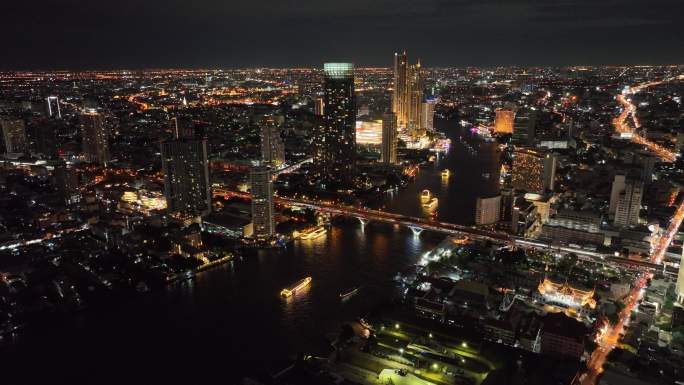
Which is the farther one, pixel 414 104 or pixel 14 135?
pixel 414 104

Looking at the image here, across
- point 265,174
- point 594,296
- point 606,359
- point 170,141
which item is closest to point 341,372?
point 606,359

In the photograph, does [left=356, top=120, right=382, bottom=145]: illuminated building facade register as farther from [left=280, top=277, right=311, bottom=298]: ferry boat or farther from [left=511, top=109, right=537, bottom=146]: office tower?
[left=280, top=277, right=311, bottom=298]: ferry boat

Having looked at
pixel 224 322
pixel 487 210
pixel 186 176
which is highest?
pixel 186 176

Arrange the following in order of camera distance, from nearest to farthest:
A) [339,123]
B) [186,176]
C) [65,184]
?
[186,176] < [65,184] < [339,123]

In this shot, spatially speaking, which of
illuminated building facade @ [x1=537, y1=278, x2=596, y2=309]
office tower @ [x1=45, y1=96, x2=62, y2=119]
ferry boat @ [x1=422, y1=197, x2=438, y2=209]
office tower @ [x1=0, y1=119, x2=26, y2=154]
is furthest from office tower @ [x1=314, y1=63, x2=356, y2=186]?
office tower @ [x1=45, y1=96, x2=62, y2=119]

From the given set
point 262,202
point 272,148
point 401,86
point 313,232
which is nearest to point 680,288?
point 313,232

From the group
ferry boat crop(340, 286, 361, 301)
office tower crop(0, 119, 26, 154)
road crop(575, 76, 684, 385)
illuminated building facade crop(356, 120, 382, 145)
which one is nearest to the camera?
road crop(575, 76, 684, 385)

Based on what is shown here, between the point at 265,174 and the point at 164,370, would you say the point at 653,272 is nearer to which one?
the point at 265,174

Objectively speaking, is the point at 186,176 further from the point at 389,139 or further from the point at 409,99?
the point at 409,99
